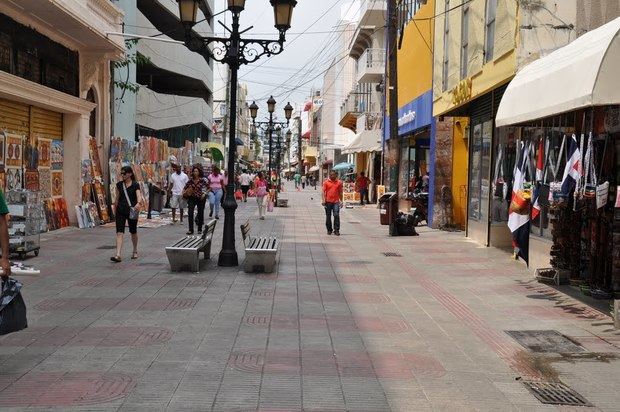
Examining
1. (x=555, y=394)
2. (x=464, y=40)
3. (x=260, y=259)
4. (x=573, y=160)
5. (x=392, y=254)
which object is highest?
(x=464, y=40)

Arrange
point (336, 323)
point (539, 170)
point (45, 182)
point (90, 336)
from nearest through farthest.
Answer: point (90, 336) < point (336, 323) < point (539, 170) < point (45, 182)

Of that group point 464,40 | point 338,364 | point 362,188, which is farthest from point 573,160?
point 362,188

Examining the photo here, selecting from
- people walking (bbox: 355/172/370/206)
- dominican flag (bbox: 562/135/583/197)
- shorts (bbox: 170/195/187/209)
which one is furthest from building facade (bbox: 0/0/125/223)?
people walking (bbox: 355/172/370/206)

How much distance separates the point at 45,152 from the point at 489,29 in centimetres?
1031

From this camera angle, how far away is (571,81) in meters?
7.25

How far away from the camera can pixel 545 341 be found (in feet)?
21.4

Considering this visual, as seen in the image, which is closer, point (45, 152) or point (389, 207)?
point (45, 152)

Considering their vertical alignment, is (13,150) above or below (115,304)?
above

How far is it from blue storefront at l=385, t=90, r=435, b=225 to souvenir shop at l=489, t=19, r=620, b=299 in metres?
7.86

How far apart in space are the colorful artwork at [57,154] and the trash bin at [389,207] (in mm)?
8331

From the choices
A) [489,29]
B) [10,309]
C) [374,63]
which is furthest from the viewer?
[374,63]

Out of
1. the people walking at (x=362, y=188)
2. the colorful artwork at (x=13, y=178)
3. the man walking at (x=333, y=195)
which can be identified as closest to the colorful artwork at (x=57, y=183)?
the colorful artwork at (x=13, y=178)

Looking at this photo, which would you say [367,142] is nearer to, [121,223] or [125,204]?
[125,204]

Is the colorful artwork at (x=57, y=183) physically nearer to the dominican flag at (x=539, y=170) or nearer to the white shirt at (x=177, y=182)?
the white shirt at (x=177, y=182)
